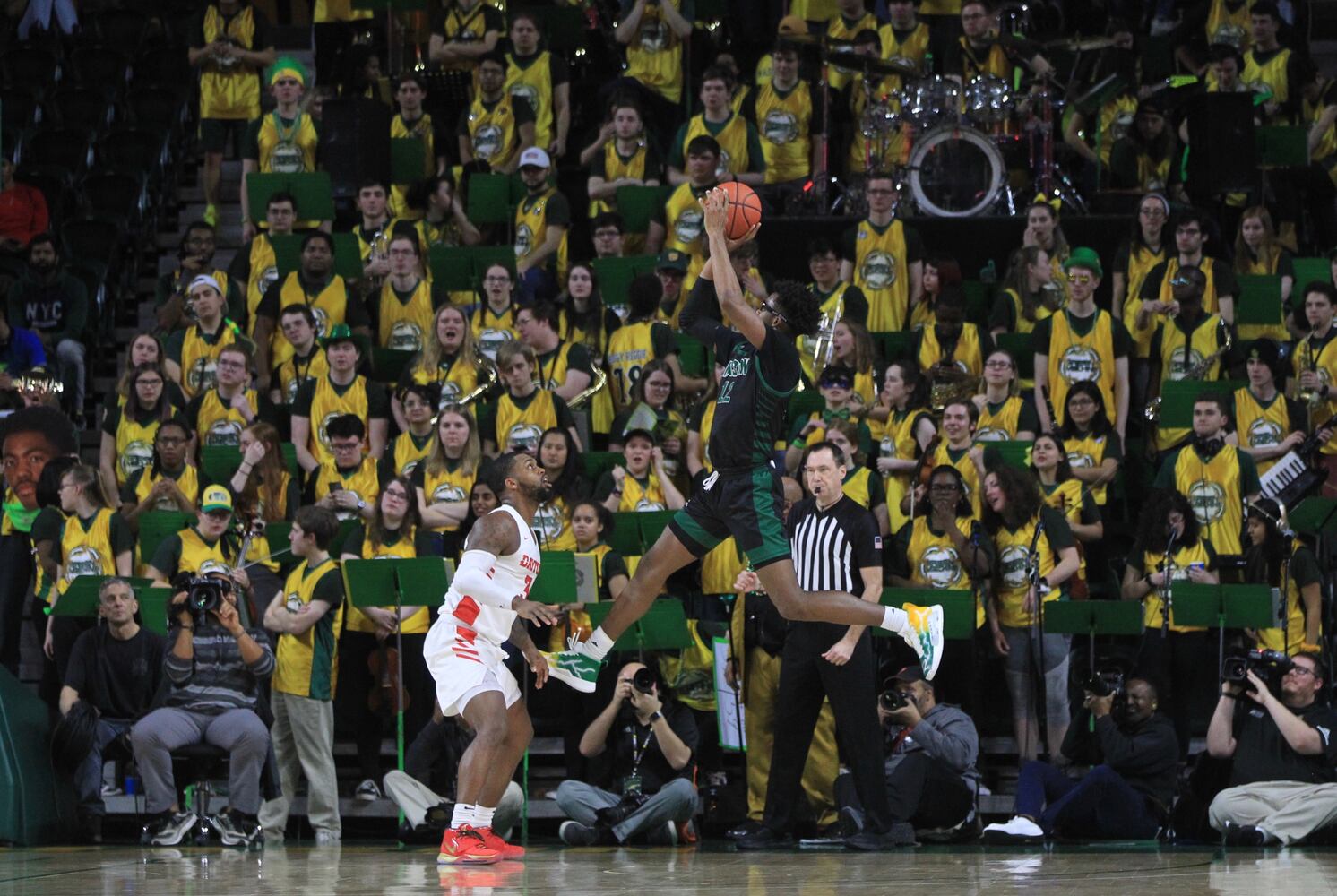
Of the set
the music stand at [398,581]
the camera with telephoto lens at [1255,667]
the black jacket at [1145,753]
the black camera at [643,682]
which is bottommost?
the black jacket at [1145,753]

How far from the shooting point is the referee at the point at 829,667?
10.5m

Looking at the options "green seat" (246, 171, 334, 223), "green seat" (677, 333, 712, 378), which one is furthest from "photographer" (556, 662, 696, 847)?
"green seat" (246, 171, 334, 223)

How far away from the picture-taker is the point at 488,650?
963 centimetres

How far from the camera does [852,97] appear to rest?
58.2 ft

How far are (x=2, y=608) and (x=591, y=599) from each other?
4.37 m

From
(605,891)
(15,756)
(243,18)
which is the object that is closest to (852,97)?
(243,18)

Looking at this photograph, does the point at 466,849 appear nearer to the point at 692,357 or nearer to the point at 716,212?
the point at 716,212

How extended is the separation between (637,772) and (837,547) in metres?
1.80

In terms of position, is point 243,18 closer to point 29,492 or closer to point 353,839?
point 29,492

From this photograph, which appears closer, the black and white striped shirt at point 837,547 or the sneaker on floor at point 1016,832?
the black and white striped shirt at point 837,547

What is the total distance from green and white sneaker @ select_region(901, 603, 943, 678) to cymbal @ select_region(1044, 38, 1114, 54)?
27.5 feet

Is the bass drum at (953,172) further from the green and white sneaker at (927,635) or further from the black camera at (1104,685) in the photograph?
the green and white sneaker at (927,635)

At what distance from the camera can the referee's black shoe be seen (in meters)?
10.6

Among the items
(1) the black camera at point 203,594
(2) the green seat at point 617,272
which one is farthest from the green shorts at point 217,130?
(1) the black camera at point 203,594
